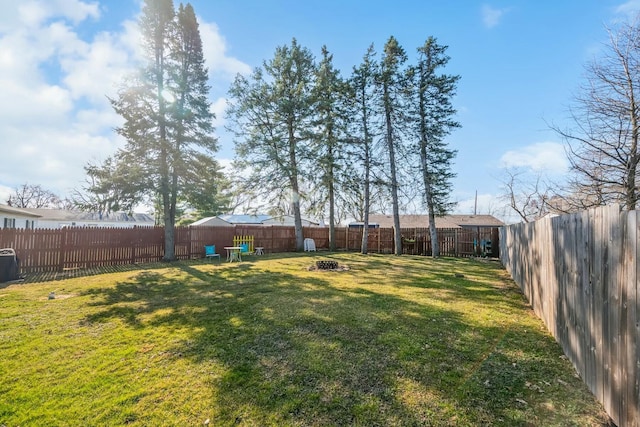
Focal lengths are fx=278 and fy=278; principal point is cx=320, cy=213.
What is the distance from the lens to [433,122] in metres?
15.6

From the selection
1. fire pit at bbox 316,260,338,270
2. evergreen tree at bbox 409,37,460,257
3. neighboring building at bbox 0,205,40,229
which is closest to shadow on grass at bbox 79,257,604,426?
fire pit at bbox 316,260,338,270

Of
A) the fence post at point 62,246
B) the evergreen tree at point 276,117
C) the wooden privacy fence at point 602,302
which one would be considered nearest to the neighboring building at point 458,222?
the evergreen tree at point 276,117

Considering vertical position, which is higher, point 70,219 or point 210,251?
point 70,219

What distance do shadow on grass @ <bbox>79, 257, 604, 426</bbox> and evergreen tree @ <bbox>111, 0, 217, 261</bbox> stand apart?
288 inches

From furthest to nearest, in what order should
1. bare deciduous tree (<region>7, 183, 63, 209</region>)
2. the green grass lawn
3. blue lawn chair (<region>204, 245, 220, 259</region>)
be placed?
1. bare deciduous tree (<region>7, 183, 63, 209</region>)
2. blue lawn chair (<region>204, 245, 220, 259</region>)
3. the green grass lawn

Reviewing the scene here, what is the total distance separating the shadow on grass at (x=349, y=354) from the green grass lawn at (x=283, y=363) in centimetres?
2

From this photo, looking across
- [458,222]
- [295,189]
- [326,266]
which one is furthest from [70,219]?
[458,222]

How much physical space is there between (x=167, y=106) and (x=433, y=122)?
44.8 ft

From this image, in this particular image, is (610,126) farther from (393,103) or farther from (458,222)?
(458,222)

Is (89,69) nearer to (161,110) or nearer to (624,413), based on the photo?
(161,110)

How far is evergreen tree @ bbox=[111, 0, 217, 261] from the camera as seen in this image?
12133 millimetres

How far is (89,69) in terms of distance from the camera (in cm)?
998

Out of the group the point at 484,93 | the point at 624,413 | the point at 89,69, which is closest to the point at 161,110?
the point at 89,69

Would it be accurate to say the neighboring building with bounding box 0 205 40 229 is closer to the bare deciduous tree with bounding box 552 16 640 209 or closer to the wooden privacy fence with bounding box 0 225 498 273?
the wooden privacy fence with bounding box 0 225 498 273
